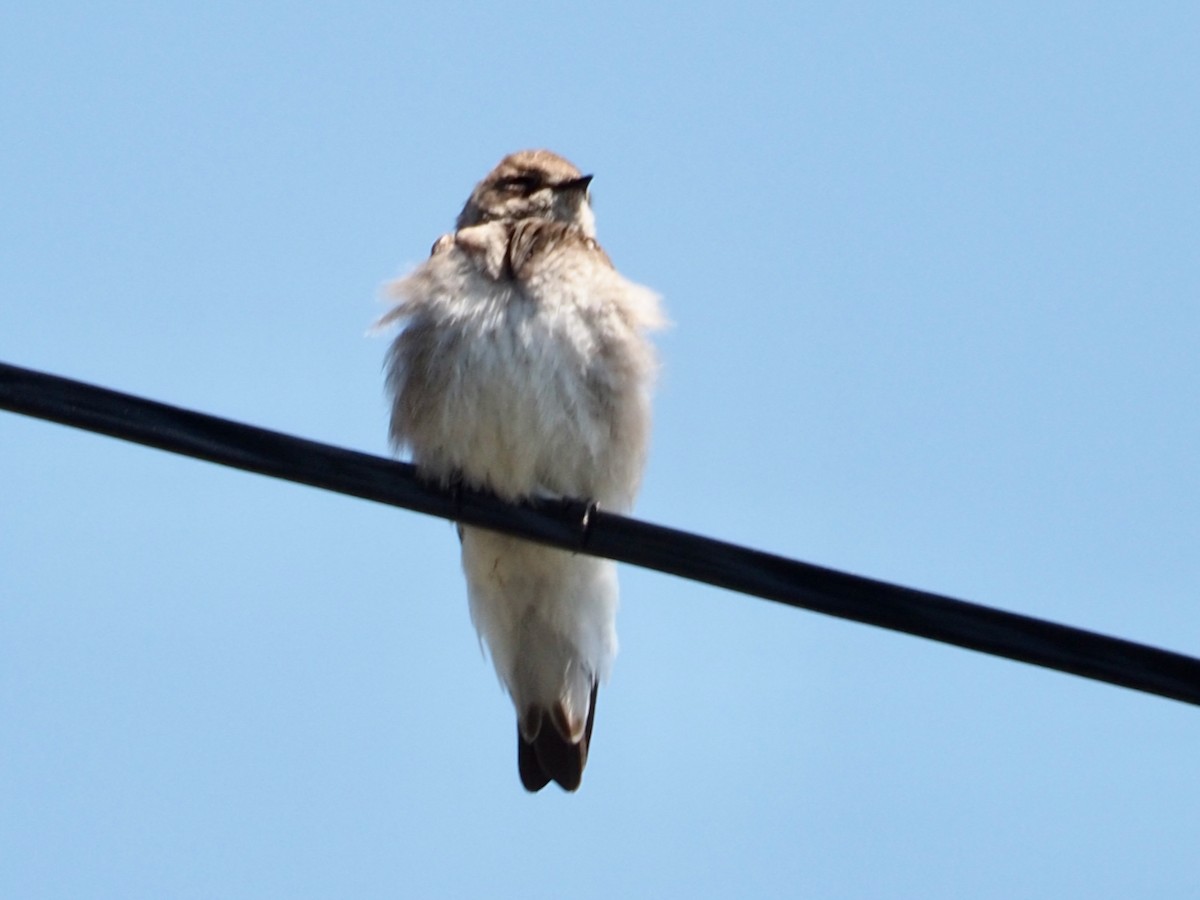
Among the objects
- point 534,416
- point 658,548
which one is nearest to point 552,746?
point 534,416

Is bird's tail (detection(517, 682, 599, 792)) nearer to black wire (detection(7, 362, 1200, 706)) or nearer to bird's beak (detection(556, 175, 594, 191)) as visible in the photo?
bird's beak (detection(556, 175, 594, 191))

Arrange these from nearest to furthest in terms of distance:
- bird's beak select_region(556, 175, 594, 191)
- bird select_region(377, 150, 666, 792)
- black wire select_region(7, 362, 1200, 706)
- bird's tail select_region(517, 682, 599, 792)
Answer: black wire select_region(7, 362, 1200, 706), bird select_region(377, 150, 666, 792), bird's tail select_region(517, 682, 599, 792), bird's beak select_region(556, 175, 594, 191)

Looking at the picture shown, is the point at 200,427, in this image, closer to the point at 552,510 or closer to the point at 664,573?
the point at 664,573

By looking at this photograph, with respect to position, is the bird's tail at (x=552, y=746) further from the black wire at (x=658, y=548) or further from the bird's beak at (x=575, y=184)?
the black wire at (x=658, y=548)

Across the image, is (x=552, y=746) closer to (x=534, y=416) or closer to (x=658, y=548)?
(x=534, y=416)

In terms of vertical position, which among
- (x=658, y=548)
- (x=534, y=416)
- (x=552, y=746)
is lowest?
(x=552, y=746)

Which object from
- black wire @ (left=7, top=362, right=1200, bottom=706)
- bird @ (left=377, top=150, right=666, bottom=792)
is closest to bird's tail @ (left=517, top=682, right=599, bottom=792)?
bird @ (left=377, top=150, right=666, bottom=792)

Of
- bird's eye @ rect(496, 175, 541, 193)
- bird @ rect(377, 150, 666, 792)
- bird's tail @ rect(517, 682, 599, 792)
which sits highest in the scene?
bird's eye @ rect(496, 175, 541, 193)

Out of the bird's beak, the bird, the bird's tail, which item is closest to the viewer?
the bird
